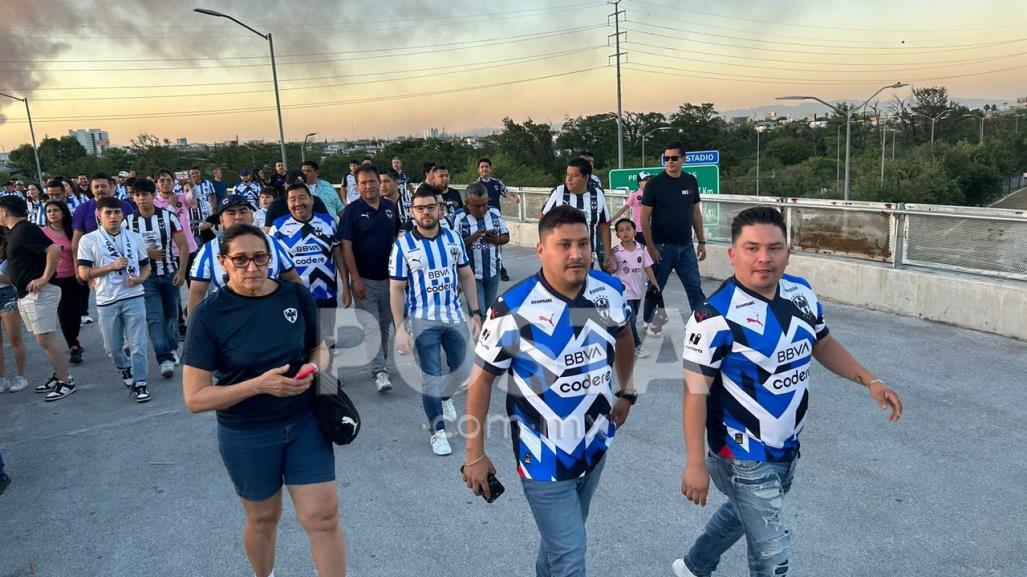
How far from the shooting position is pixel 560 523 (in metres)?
2.78

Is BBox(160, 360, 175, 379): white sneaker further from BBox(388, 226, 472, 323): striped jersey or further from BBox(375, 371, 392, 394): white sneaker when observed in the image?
BBox(388, 226, 472, 323): striped jersey

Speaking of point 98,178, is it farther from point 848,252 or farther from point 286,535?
point 848,252

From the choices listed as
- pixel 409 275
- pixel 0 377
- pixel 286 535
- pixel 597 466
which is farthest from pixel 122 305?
pixel 597 466

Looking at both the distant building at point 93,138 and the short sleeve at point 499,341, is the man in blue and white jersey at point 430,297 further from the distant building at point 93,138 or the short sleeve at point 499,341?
the distant building at point 93,138

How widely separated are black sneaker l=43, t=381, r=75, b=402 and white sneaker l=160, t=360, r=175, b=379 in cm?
86

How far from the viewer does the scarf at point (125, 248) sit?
266 inches

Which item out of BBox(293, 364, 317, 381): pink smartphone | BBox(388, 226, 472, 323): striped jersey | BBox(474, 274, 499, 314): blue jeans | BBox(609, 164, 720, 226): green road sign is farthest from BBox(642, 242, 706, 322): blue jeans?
BBox(609, 164, 720, 226): green road sign

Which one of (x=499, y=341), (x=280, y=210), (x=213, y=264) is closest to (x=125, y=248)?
(x=280, y=210)

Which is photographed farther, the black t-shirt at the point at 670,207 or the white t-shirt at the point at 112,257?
the black t-shirt at the point at 670,207

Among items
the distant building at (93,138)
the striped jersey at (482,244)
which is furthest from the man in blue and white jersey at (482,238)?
the distant building at (93,138)

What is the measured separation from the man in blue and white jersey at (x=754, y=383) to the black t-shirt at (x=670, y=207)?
15.6 ft

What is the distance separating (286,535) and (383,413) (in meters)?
2.07

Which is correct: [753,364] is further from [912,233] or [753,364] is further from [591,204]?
[912,233]

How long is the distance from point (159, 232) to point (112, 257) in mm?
917
